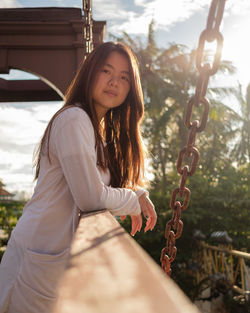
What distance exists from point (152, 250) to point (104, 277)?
6984mm

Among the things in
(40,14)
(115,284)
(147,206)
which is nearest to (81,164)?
(147,206)

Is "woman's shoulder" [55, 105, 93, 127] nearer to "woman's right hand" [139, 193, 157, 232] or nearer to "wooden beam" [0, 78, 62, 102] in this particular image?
"woman's right hand" [139, 193, 157, 232]

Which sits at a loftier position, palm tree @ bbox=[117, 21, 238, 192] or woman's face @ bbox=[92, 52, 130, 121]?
woman's face @ bbox=[92, 52, 130, 121]

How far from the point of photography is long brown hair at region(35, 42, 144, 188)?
1.47 m

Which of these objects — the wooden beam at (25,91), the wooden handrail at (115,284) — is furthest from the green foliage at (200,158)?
the wooden handrail at (115,284)

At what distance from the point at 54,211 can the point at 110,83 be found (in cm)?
66

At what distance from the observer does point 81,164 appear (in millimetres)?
1124

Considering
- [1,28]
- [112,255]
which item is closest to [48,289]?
[112,255]

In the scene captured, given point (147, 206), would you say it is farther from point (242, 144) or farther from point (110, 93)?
point (242, 144)

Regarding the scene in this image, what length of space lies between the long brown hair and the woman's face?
2cm

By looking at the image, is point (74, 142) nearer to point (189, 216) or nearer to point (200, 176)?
point (189, 216)

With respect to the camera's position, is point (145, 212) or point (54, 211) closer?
point (54, 211)

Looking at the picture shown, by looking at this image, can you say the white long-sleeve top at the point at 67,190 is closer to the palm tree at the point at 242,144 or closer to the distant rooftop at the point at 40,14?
the distant rooftop at the point at 40,14

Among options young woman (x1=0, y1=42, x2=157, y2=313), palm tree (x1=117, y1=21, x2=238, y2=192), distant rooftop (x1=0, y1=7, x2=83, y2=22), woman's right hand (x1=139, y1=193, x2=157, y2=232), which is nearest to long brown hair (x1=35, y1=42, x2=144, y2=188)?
young woman (x1=0, y1=42, x2=157, y2=313)
